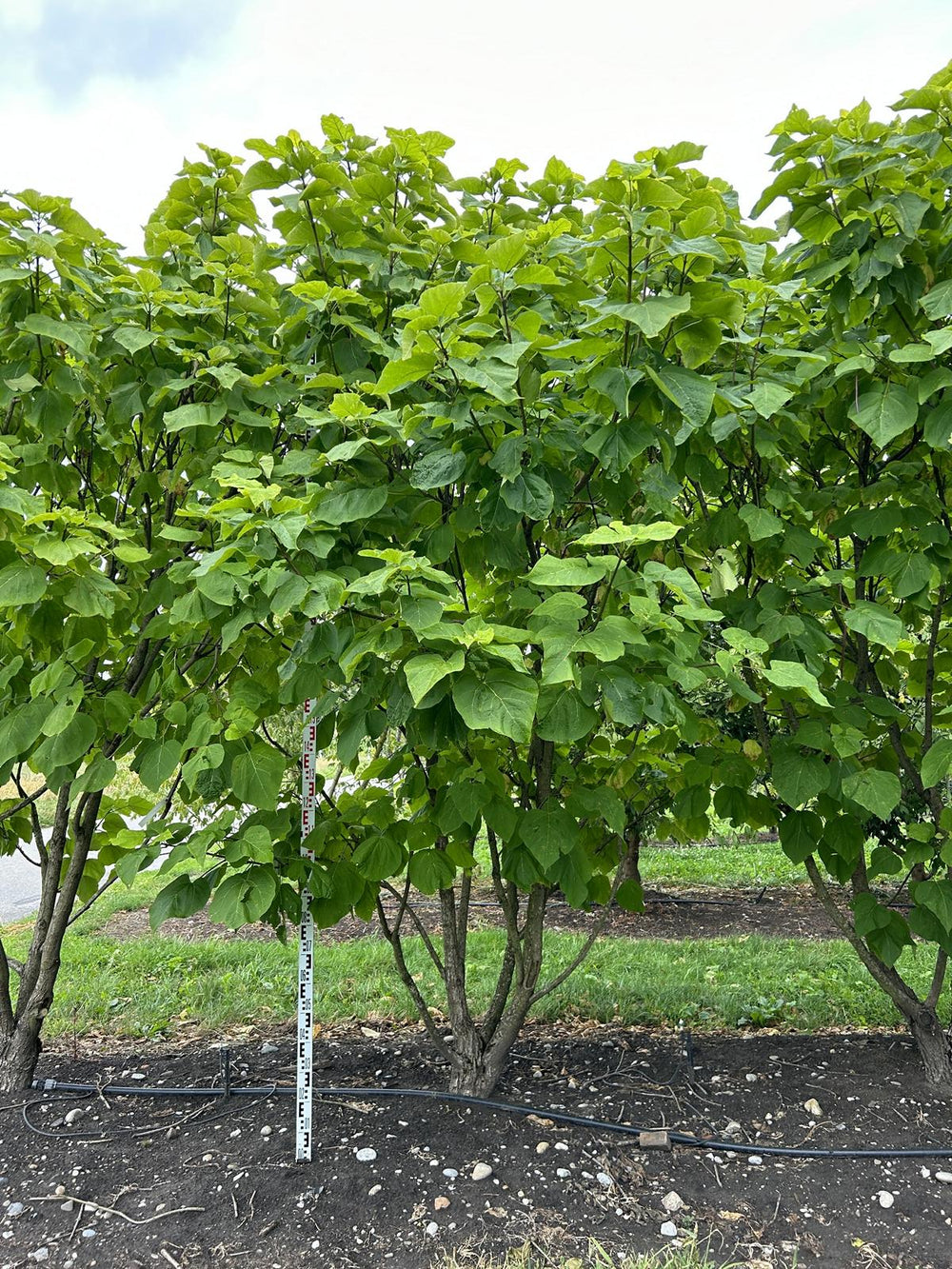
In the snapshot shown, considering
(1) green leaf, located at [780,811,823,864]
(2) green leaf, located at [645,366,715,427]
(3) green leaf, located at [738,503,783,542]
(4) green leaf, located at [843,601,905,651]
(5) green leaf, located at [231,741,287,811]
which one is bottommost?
(1) green leaf, located at [780,811,823,864]

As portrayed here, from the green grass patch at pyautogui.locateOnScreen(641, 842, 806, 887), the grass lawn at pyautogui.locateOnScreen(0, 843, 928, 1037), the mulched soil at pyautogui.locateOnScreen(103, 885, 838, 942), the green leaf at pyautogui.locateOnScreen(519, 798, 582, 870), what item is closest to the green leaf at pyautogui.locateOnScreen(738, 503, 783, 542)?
the green leaf at pyautogui.locateOnScreen(519, 798, 582, 870)

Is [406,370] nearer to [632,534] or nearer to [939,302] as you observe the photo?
[632,534]

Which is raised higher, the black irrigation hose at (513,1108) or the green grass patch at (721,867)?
the green grass patch at (721,867)

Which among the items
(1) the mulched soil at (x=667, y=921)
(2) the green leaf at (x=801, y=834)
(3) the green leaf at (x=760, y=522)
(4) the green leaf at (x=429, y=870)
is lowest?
(1) the mulched soil at (x=667, y=921)

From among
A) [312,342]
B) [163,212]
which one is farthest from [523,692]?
[163,212]

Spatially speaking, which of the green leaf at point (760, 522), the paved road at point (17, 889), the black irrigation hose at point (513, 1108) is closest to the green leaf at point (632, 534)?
the green leaf at point (760, 522)

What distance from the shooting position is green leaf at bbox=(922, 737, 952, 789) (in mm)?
2561

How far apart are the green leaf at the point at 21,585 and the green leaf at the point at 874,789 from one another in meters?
2.26

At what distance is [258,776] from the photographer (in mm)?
2490

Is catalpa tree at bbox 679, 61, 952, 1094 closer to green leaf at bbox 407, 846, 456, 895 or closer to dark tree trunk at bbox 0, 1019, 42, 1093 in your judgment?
green leaf at bbox 407, 846, 456, 895

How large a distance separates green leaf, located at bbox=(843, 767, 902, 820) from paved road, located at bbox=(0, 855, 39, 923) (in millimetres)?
6818

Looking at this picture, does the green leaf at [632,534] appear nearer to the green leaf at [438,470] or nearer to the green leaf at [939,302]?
the green leaf at [438,470]

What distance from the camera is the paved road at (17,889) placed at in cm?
848

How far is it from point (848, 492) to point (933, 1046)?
197cm
